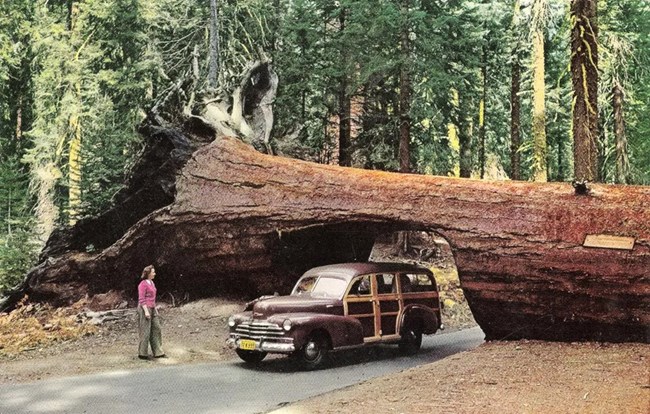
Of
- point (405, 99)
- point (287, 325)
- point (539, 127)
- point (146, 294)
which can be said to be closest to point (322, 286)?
point (287, 325)

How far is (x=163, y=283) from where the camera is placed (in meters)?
15.9

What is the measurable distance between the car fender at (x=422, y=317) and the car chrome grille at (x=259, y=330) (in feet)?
9.38

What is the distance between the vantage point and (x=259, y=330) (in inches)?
417

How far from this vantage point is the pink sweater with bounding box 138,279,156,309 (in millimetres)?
11297

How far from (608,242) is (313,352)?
5087mm

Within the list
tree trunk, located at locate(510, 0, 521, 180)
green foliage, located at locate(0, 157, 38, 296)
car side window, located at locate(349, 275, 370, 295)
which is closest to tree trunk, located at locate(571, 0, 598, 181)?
car side window, located at locate(349, 275, 370, 295)

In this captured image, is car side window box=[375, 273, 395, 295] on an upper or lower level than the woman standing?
upper

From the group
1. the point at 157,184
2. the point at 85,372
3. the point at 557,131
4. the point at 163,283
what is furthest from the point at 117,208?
the point at 557,131

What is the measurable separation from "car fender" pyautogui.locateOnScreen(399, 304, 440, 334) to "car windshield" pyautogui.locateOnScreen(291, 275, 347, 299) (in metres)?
1.54

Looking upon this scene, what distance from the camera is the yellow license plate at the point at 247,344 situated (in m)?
10.5

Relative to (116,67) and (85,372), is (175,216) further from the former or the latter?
(116,67)

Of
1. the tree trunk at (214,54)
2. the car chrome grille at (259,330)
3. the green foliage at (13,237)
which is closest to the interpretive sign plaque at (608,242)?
the car chrome grille at (259,330)

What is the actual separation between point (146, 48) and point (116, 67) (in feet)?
6.41

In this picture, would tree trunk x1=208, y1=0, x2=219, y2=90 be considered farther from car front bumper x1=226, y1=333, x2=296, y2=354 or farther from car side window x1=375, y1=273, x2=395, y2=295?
car front bumper x1=226, y1=333, x2=296, y2=354
